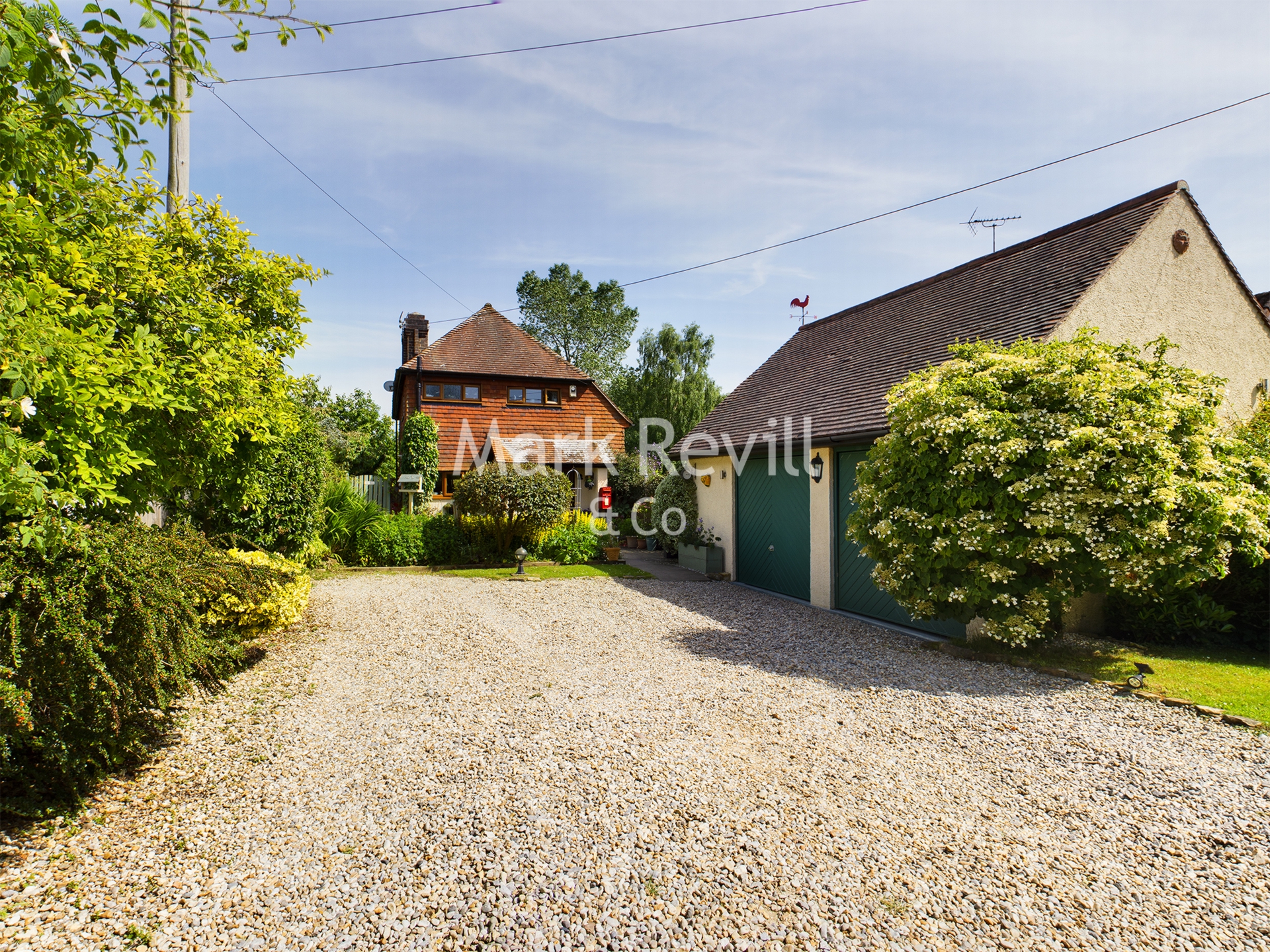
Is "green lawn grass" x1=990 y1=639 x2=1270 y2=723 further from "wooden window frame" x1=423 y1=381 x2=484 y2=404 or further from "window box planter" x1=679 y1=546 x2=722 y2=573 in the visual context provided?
"wooden window frame" x1=423 y1=381 x2=484 y2=404

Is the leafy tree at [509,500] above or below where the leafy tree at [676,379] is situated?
below

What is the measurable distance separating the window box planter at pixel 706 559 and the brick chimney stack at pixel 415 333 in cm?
1558

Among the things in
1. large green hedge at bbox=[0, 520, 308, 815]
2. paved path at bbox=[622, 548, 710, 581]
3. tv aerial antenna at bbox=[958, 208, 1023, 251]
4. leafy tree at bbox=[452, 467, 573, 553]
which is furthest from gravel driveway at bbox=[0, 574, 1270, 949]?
tv aerial antenna at bbox=[958, 208, 1023, 251]

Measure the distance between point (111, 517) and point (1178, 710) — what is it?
29.8ft

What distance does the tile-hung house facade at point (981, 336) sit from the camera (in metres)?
8.98

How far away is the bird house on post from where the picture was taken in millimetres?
17953

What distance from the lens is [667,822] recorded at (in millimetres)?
3590

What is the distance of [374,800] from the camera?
3842 millimetres

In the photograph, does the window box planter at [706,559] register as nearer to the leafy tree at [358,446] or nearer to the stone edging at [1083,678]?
the stone edging at [1083,678]

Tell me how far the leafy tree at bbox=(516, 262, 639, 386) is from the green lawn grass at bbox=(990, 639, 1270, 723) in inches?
1233

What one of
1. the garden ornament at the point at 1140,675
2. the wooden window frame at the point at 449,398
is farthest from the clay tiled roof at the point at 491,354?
the garden ornament at the point at 1140,675

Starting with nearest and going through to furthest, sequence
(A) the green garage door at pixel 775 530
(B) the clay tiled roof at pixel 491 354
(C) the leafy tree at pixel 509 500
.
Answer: (A) the green garage door at pixel 775 530, (C) the leafy tree at pixel 509 500, (B) the clay tiled roof at pixel 491 354

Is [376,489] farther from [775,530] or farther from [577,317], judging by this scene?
[577,317]

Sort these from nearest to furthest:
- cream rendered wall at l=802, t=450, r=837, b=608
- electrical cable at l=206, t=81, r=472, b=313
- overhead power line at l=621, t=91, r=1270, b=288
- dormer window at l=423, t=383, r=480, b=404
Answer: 1. electrical cable at l=206, t=81, r=472, b=313
2. overhead power line at l=621, t=91, r=1270, b=288
3. cream rendered wall at l=802, t=450, r=837, b=608
4. dormer window at l=423, t=383, r=480, b=404
